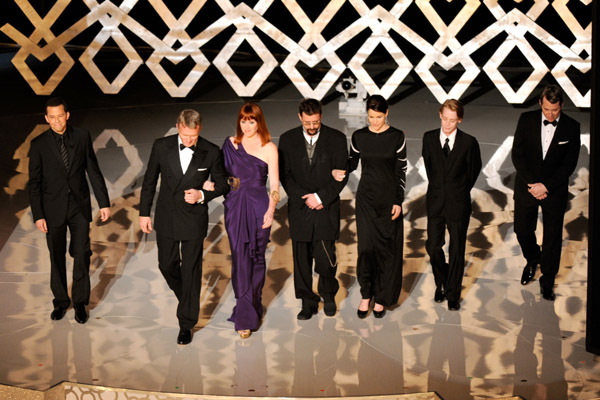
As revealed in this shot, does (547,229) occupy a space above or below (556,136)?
below

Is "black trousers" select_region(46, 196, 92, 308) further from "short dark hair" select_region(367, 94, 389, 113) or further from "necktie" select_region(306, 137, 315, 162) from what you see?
"short dark hair" select_region(367, 94, 389, 113)

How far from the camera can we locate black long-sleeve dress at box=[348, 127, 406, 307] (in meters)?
3.88

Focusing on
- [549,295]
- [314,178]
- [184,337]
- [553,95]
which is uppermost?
[553,95]

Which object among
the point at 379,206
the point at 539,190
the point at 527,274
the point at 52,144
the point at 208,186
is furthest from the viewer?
the point at 527,274

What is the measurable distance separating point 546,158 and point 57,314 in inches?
89.7

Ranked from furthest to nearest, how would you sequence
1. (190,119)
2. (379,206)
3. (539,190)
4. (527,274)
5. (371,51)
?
(371,51)
(527,274)
(539,190)
(379,206)
(190,119)

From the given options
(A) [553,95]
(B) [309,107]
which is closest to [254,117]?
(B) [309,107]

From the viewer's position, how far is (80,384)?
10.3ft

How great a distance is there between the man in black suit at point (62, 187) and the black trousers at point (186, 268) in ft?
0.97

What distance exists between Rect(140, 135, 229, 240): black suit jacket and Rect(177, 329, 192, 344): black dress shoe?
0.39m

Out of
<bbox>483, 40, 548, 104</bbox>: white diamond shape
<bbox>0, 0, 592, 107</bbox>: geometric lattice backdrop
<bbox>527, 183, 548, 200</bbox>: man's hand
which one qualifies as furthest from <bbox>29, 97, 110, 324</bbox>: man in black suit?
Answer: <bbox>483, 40, 548, 104</bbox>: white diamond shape

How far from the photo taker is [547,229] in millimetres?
4223

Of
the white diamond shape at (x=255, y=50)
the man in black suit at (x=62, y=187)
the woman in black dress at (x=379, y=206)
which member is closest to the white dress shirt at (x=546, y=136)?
the woman in black dress at (x=379, y=206)

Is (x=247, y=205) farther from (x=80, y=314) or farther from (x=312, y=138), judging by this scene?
(x=80, y=314)
